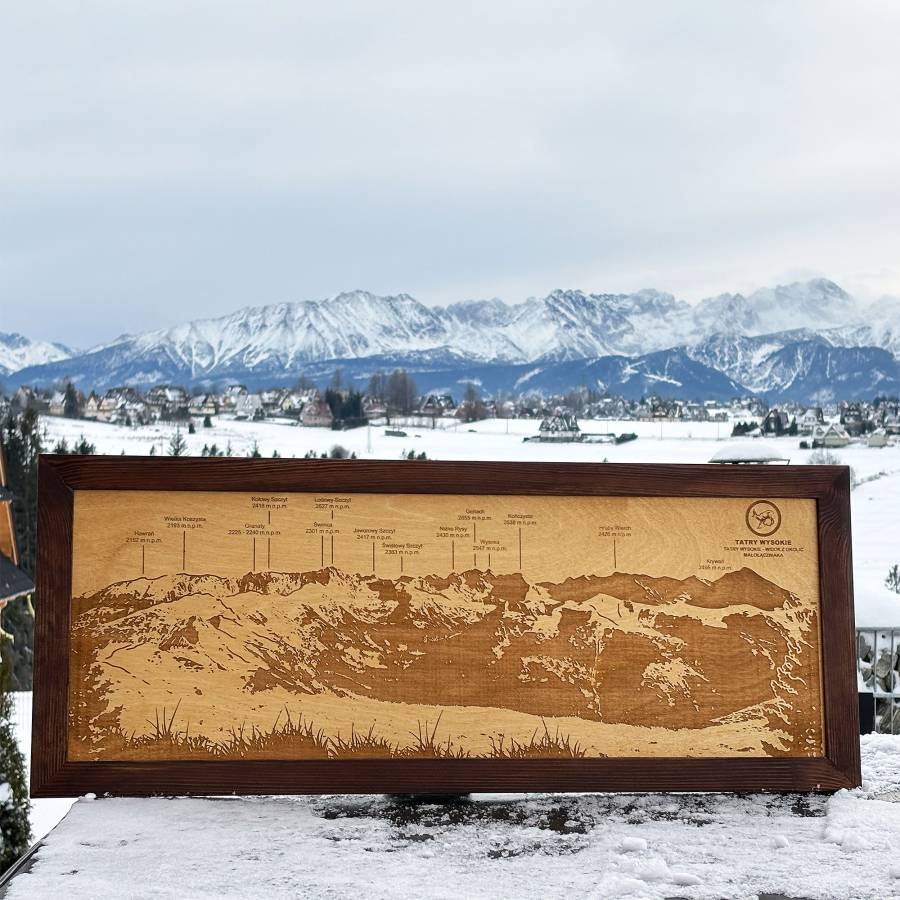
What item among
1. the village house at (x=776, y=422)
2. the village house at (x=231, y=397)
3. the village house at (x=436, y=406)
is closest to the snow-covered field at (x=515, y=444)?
the village house at (x=776, y=422)

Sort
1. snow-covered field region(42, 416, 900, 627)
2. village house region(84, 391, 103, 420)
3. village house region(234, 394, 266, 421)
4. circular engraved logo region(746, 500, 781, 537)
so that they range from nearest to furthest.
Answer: circular engraved logo region(746, 500, 781, 537)
snow-covered field region(42, 416, 900, 627)
village house region(234, 394, 266, 421)
village house region(84, 391, 103, 420)

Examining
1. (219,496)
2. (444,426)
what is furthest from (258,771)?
(444,426)

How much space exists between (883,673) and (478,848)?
350cm

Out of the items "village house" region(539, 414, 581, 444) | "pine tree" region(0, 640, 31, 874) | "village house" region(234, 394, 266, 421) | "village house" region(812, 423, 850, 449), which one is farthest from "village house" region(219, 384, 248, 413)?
"pine tree" region(0, 640, 31, 874)

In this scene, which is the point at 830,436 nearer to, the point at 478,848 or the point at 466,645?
the point at 466,645

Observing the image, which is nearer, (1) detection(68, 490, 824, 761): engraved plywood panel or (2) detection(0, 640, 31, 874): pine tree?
(1) detection(68, 490, 824, 761): engraved plywood panel

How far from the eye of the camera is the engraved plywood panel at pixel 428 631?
2.27 metres

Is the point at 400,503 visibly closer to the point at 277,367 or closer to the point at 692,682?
the point at 692,682

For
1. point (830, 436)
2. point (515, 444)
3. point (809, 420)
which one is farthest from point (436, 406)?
point (830, 436)

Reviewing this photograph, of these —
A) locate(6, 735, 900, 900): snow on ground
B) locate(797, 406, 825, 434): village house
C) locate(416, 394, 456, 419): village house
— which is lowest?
locate(6, 735, 900, 900): snow on ground

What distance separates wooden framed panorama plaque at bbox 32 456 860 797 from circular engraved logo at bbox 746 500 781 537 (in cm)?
3

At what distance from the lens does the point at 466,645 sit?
2.31 m

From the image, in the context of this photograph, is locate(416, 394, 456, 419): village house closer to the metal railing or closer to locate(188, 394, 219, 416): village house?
locate(188, 394, 219, 416): village house

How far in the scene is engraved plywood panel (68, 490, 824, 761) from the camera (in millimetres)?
2271
